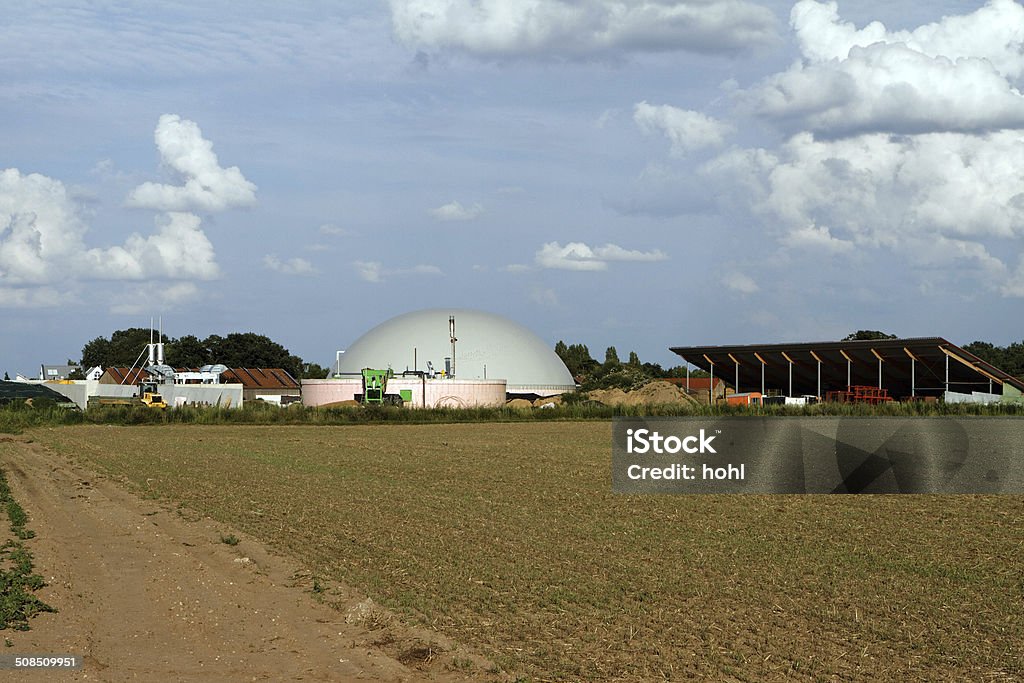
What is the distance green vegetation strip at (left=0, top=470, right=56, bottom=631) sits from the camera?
387 inches

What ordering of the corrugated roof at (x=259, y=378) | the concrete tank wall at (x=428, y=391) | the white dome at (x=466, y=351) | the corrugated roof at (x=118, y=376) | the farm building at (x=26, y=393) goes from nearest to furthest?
the farm building at (x=26, y=393)
the concrete tank wall at (x=428, y=391)
the white dome at (x=466, y=351)
the corrugated roof at (x=259, y=378)
the corrugated roof at (x=118, y=376)

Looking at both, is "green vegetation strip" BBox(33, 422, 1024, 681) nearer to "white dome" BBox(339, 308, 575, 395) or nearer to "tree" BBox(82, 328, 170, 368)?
"white dome" BBox(339, 308, 575, 395)

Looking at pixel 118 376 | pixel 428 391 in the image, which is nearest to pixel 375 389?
pixel 428 391

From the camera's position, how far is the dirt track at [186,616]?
336 inches

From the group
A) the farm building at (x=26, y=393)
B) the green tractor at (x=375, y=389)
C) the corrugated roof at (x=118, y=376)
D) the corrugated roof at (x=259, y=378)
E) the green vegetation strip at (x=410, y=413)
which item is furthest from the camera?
the corrugated roof at (x=118, y=376)

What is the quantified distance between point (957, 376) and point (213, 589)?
58.8 m

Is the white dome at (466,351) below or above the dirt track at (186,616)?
above

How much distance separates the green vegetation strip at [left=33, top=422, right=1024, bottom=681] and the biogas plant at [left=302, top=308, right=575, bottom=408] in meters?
53.0

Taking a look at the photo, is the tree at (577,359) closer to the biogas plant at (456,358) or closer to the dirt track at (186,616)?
the biogas plant at (456,358)

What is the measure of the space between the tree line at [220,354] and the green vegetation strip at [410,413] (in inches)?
3167

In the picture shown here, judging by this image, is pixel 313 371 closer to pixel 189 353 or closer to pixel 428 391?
pixel 189 353

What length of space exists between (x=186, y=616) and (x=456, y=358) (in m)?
80.3

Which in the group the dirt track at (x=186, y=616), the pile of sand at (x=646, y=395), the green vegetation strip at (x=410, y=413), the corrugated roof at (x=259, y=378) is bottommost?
the dirt track at (x=186, y=616)

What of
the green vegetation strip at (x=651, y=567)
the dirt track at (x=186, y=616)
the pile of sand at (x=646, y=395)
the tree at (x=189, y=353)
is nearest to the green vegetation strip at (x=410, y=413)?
the pile of sand at (x=646, y=395)
